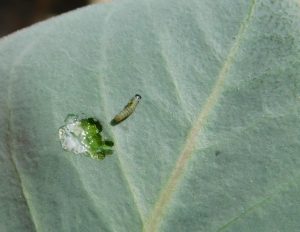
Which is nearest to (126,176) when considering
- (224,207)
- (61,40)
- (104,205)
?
(104,205)

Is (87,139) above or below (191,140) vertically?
above

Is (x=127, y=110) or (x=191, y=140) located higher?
(x=127, y=110)

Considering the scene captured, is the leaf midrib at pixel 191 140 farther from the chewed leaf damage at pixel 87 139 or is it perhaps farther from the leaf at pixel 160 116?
the chewed leaf damage at pixel 87 139

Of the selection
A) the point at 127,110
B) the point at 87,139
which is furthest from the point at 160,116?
the point at 87,139

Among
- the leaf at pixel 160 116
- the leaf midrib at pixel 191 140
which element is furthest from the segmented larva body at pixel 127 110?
the leaf midrib at pixel 191 140

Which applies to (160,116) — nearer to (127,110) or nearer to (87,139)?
(127,110)

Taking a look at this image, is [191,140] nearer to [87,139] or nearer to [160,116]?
[160,116]

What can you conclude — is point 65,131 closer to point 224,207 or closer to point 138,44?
point 138,44
